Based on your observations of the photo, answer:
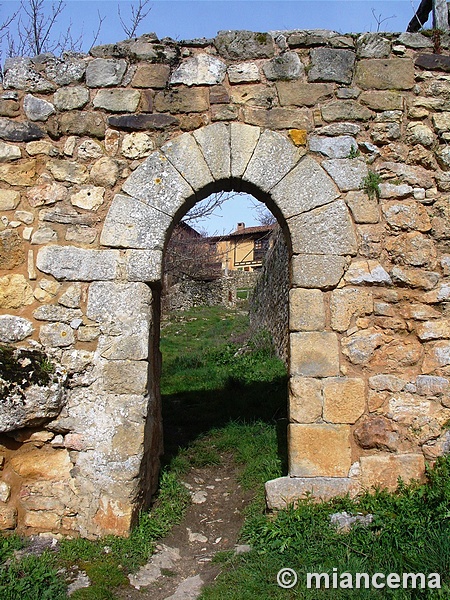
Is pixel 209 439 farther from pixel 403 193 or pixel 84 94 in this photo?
pixel 84 94

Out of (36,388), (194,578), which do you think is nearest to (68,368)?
(36,388)

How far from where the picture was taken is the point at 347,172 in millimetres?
3646

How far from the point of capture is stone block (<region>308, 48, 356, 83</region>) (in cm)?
373

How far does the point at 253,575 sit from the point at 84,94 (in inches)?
136

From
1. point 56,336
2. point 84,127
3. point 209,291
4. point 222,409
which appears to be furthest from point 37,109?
point 209,291

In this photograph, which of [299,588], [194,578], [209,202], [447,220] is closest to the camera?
[299,588]

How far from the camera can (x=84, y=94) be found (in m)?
3.78

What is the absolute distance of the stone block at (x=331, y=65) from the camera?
3734mm

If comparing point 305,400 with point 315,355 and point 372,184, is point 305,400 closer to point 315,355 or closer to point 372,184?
point 315,355

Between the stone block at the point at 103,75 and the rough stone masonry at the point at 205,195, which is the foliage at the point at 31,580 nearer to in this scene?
the rough stone masonry at the point at 205,195

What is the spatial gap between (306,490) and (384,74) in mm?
3042

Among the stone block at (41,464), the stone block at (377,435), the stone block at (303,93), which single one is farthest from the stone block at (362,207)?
the stone block at (41,464)

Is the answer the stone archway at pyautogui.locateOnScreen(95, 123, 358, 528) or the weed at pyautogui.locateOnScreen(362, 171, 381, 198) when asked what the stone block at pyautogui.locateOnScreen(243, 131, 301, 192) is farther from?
the weed at pyautogui.locateOnScreen(362, 171, 381, 198)

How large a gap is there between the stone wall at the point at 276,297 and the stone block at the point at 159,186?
4.08m
